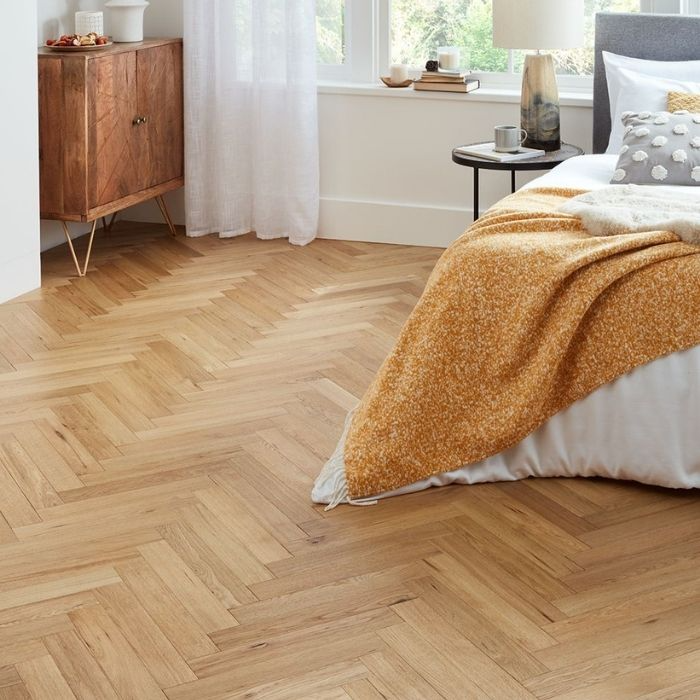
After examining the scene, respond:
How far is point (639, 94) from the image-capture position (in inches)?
175

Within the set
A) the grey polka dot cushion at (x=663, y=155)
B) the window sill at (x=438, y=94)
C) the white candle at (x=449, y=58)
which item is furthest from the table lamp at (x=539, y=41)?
the grey polka dot cushion at (x=663, y=155)

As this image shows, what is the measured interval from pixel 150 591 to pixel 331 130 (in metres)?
3.36

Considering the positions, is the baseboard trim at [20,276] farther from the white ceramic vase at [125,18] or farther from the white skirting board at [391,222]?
the white skirting board at [391,222]

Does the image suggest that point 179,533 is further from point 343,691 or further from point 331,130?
point 331,130

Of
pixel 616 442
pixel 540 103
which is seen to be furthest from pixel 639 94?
pixel 616 442

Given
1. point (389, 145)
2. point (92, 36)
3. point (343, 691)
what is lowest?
point (343, 691)

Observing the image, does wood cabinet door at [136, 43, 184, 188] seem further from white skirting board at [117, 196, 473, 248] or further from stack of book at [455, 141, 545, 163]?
stack of book at [455, 141, 545, 163]

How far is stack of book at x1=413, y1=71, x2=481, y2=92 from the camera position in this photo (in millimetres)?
5148

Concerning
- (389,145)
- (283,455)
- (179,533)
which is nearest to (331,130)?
(389,145)

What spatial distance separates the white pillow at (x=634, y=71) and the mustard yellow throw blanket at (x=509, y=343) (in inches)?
61.2

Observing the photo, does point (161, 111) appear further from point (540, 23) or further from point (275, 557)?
point (275, 557)

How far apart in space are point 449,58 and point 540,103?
67 cm

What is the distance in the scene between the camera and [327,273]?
4.98 meters

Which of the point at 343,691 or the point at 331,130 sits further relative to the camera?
the point at 331,130
